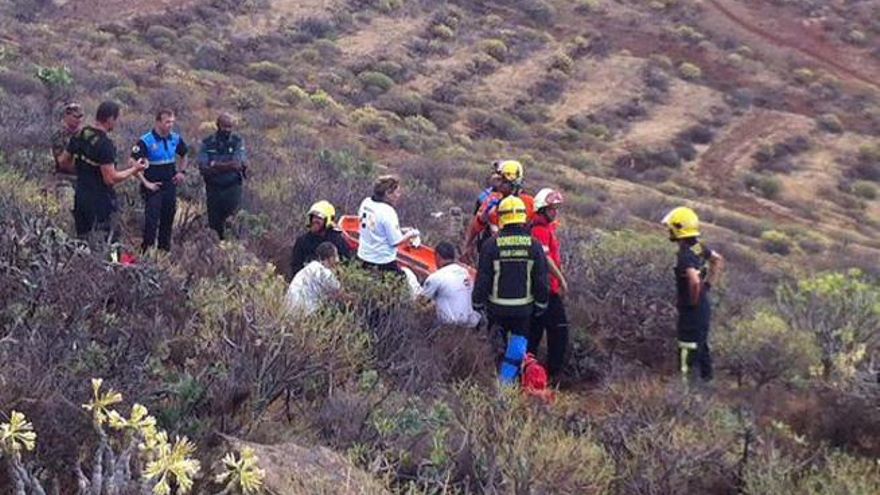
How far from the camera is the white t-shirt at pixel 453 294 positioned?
7.33 meters

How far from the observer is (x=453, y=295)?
7363mm

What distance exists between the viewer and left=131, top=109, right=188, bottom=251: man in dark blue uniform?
813 cm

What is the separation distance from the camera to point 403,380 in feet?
19.9

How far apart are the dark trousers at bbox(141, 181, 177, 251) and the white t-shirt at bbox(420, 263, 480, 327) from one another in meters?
2.30

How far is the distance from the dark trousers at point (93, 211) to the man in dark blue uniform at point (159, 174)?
60 centimetres

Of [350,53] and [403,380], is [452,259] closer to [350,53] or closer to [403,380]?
[403,380]

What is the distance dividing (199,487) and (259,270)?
12.0ft

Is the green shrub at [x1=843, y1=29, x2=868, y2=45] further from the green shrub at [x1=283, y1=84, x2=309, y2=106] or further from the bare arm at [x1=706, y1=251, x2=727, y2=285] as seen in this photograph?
the bare arm at [x1=706, y1=251, x2=727, y2=285]

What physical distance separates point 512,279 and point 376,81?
2157 cm

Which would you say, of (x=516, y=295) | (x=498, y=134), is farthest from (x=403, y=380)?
(x=498, y=134)

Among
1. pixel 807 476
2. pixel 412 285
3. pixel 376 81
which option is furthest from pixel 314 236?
pixel 376 81

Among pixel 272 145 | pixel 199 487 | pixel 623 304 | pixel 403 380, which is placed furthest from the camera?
pixel 272 145

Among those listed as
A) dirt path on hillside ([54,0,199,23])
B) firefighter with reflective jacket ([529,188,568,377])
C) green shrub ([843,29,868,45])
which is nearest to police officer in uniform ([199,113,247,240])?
firefighter with reflective jacket ([529,188,568,377])

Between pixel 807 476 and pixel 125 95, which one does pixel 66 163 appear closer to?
pixel 807 476
